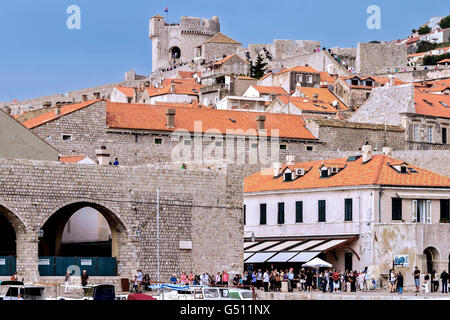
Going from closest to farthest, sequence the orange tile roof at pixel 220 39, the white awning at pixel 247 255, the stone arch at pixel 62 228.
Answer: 1. the stone arch at pixel 62 228
2. the white awning at pixel 247 255
3. the orange tile roof at pixel 220 39

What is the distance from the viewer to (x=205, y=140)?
212 ft

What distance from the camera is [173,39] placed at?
15738cm

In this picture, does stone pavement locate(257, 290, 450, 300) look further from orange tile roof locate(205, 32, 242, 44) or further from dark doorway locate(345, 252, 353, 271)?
orange tile roof locate(205, 32, 242, 44)

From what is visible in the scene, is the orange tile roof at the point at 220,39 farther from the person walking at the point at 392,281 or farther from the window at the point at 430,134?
the person walking at the point at 392,281

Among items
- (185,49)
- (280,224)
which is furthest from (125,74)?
(280,224)

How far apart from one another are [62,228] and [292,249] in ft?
40.9

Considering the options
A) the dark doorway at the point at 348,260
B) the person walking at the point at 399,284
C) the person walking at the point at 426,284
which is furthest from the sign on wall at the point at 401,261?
the person walking at the point at 399,284

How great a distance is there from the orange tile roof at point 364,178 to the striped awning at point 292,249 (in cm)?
271

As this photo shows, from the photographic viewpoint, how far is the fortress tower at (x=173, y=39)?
515 ft

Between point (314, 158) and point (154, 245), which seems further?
point (314, 158)

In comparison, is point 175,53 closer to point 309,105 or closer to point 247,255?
point 309,105

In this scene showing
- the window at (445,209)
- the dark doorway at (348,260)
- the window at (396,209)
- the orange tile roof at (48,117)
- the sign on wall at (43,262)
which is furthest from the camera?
the orange tile roof at (48,117)
